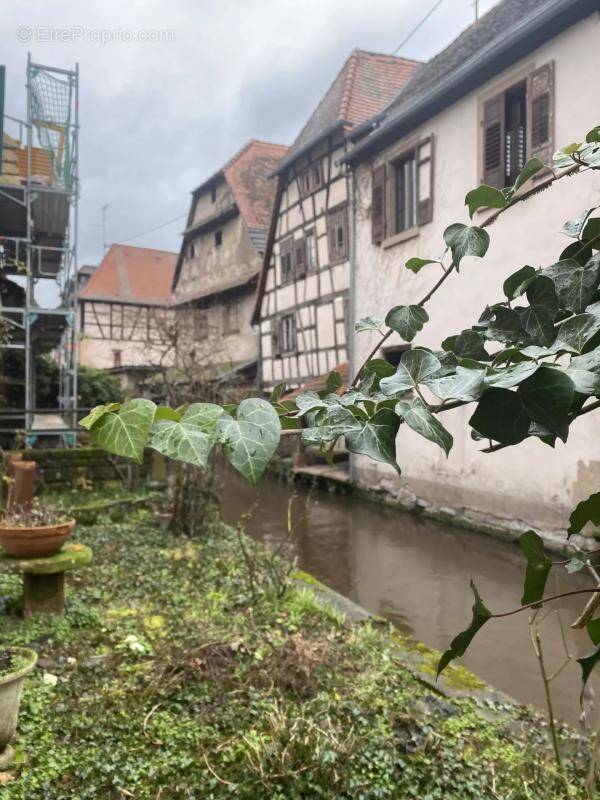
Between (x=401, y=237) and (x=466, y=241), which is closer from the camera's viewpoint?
(x=466, y=241)

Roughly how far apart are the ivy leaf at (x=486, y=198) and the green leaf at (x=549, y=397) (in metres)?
0.46

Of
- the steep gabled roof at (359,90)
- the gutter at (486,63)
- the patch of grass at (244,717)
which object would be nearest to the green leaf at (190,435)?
the patch of grass at (244,717)

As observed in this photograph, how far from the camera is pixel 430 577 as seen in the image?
655 cm

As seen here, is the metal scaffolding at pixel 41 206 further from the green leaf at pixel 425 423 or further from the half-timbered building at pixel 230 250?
the green leaf at pixel 425 423

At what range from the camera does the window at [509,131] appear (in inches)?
289

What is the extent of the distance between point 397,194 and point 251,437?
33.4 ft

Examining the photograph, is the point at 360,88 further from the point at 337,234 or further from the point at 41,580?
the point at 41,580

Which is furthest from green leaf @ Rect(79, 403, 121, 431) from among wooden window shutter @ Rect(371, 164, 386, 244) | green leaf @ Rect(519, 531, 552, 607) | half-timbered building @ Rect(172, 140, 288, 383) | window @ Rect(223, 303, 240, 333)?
window @ Rect(223, 303, 240, 333)

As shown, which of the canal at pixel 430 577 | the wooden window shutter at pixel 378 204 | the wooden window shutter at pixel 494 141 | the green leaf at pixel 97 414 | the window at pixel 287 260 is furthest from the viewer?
the window at pixel 287 260

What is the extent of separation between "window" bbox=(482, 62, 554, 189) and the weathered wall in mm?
200

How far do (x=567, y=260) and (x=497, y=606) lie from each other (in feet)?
17.7

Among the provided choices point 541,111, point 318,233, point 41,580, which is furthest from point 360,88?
point 41,580

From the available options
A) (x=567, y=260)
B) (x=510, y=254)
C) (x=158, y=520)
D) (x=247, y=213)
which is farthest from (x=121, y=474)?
(x=247, y=213)

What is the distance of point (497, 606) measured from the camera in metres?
5.71
